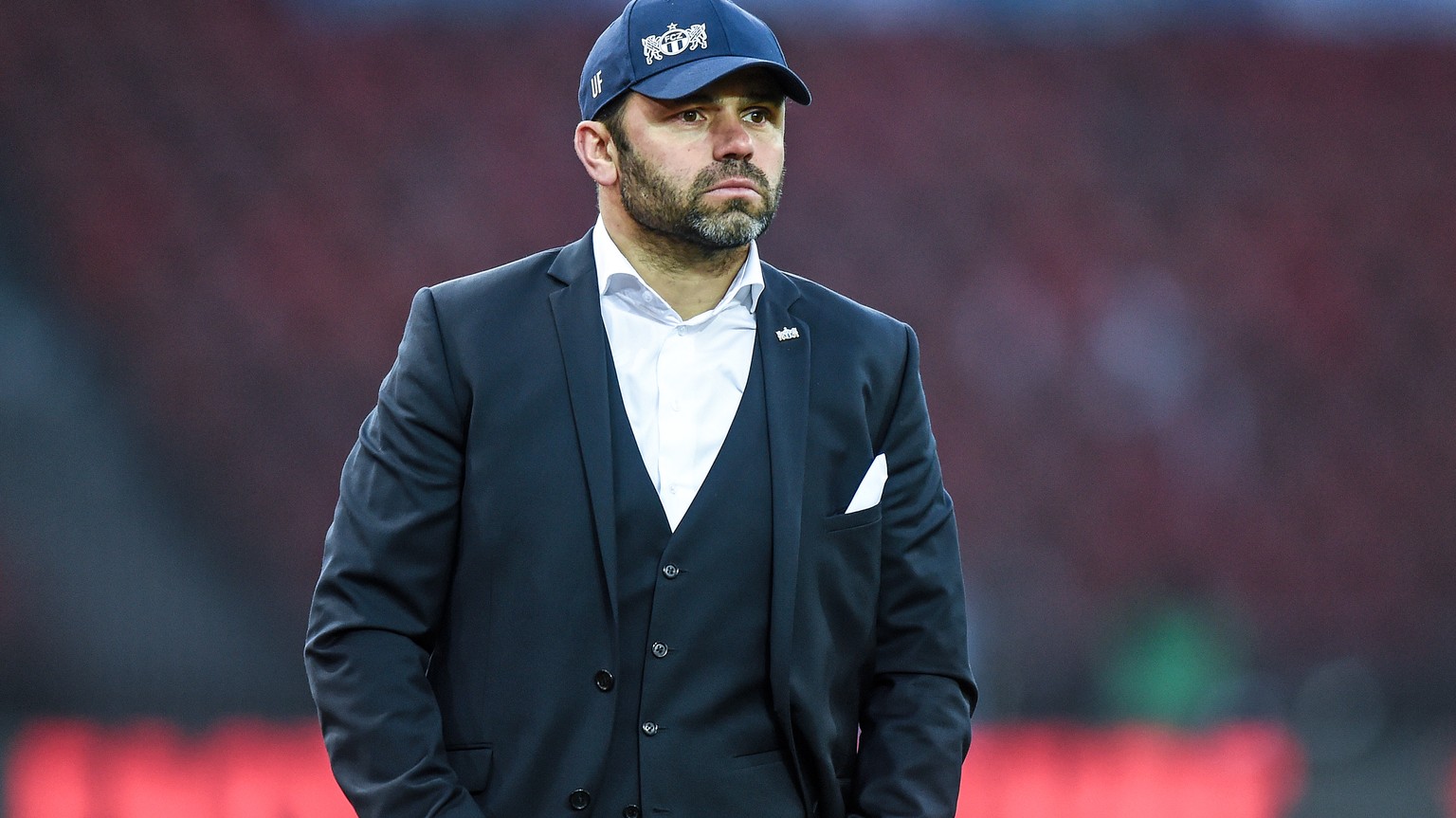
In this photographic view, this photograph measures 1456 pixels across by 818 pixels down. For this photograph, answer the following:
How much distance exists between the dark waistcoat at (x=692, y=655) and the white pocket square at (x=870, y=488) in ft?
0.33

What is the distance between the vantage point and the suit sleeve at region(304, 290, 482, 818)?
145 cm

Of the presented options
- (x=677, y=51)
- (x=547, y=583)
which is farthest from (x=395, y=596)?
(x=677, y=51)

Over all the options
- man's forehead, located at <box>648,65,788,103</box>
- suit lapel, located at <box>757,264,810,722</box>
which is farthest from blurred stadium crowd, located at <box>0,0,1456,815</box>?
A: man's forehead, located at <box>648,65,788,103</box>

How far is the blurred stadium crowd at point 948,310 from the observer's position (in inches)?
173

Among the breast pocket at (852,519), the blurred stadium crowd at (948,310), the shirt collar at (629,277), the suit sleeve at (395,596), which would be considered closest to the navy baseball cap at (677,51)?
the shirt collar at (629,277)

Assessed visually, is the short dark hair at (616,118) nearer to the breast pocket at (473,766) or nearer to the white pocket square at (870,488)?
the white pocket square at (870,488)

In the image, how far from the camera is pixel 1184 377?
5.21 metres

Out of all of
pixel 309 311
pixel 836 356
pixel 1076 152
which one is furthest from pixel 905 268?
pixel 836 356

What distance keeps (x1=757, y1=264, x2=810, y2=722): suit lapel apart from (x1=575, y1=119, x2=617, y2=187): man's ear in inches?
8.0

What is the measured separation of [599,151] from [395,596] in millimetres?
503

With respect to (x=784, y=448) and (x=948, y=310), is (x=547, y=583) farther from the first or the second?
(x=948, y=310)

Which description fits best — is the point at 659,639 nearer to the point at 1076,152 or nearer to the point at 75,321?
the point at 75,321

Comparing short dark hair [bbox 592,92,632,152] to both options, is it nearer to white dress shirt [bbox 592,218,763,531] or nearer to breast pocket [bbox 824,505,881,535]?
white dress shirt [bbox 592,218,763,531]

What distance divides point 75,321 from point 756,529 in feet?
11.5
